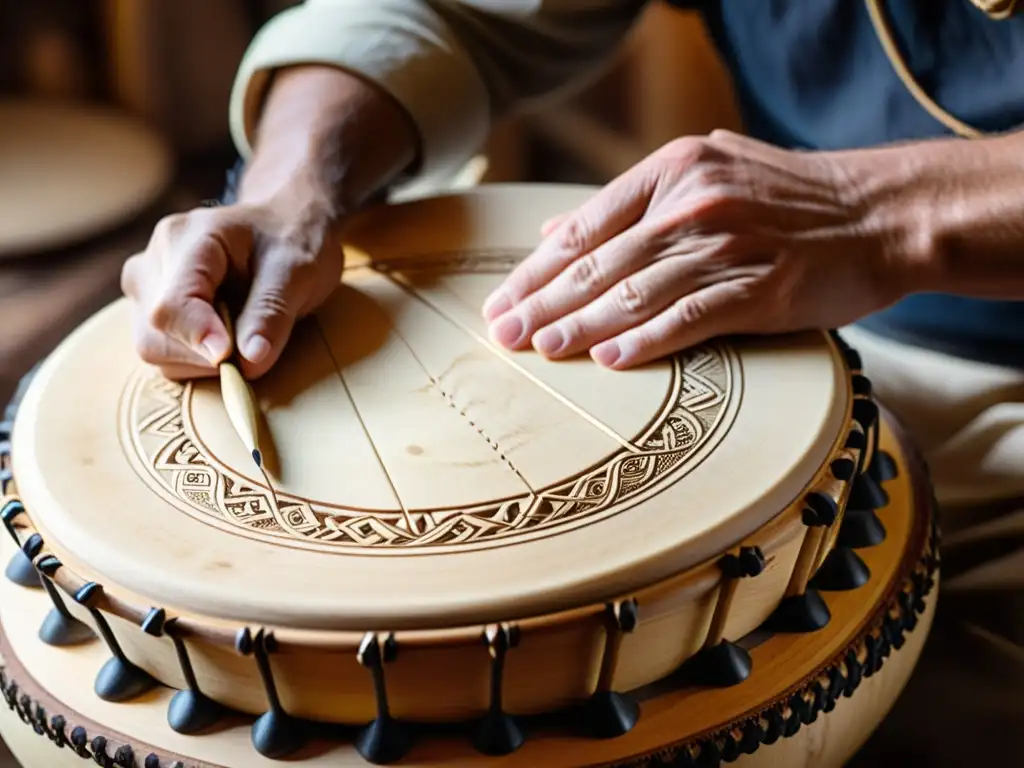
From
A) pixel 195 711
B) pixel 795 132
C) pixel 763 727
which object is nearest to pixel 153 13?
pixel 795 132

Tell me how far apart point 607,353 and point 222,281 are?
28cm

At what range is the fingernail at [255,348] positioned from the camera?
2.32 ft

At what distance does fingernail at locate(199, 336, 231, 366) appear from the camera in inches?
27.5

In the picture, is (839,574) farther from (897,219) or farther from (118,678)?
(118,678)

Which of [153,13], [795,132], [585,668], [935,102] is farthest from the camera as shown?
[153,13]

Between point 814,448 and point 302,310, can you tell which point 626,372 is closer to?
point 814,448

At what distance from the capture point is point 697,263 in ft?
2.43

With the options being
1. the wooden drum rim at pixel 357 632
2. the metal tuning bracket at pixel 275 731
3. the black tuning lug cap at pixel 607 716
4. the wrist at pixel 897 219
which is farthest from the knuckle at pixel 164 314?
the wrist at pixel 897 219

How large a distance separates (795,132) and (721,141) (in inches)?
9.8

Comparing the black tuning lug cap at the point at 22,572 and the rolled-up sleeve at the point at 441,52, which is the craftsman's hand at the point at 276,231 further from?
the black tuning lug cap at the point at 22,572

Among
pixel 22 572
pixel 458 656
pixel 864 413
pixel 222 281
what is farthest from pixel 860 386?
pixel 22 572

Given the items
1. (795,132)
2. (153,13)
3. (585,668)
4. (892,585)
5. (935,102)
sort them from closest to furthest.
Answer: (585,668) < (892,585) < (935,102) < (795,132) < (153,13)

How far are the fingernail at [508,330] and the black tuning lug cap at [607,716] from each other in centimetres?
25

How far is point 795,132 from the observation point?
1.02 metres
